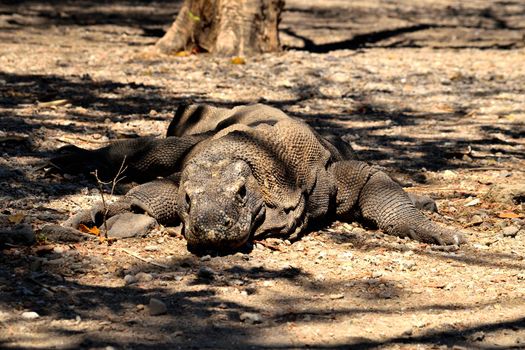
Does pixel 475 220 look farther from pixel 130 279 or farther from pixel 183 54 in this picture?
pixel 183 54

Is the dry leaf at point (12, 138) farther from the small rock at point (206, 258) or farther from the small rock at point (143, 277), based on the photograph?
the small rock at point (143, 277)

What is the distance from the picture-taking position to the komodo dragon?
4.86m

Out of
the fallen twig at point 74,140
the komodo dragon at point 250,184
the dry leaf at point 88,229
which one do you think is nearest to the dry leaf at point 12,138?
the fallen twig at point 74,140

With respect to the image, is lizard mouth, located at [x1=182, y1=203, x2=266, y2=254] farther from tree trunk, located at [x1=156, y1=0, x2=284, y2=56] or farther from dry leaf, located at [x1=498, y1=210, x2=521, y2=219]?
tree trunk, located at [x1=156, y1=0, x2=284, y2=56]

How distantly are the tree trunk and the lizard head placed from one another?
5.73 meters

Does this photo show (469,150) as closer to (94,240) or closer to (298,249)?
(298,249)

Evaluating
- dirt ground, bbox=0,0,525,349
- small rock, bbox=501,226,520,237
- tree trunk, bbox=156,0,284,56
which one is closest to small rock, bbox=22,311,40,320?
dirt ground, bbox=0,0,525,349

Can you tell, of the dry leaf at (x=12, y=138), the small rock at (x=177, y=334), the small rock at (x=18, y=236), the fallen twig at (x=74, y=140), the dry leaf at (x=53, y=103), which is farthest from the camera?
the dry leaf at (x=53, y=103)

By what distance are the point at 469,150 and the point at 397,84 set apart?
2.61 metres

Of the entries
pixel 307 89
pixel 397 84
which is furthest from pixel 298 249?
pixel 397 84

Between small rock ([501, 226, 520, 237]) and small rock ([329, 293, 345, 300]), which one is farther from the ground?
small rock ([501, 226, 520, 237])

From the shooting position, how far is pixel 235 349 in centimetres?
370

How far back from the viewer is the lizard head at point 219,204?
4.74 meters

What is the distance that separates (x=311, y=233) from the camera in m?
5.50
